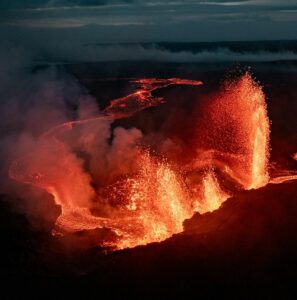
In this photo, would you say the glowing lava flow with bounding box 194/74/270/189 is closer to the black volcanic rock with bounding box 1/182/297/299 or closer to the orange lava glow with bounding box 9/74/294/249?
the orange lava glow with bounding box 9/74/294/249

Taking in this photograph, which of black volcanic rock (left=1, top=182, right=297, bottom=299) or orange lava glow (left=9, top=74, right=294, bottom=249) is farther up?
orange lava glow (left=9, top=74, right=294, bottom=249)

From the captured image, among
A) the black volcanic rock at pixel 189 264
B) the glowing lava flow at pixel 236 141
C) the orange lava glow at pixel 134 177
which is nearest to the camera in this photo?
the black volcanic rock at pixel 189 264

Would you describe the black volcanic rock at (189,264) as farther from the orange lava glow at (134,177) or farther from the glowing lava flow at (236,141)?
the glowing lava flow at (236,141)

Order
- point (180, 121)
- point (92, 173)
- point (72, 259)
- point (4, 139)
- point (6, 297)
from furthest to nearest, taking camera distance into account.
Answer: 1. point (180, 121)
2. point (4, 139)
3. point (92, 173)
4. point (72, 259)
5. point (6, 297)

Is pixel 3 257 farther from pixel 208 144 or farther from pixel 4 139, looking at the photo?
pixel 208 144

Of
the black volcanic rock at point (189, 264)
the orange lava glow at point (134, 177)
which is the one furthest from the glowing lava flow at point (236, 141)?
the black volcanic rock at point (189, 264)

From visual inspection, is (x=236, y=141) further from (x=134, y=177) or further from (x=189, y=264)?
(x=189, y=264)

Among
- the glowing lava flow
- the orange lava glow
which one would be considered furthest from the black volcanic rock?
the glowing lava flow

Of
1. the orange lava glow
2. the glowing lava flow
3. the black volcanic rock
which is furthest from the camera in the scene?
the glowing lava flow

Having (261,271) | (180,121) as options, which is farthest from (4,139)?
(261,271)
